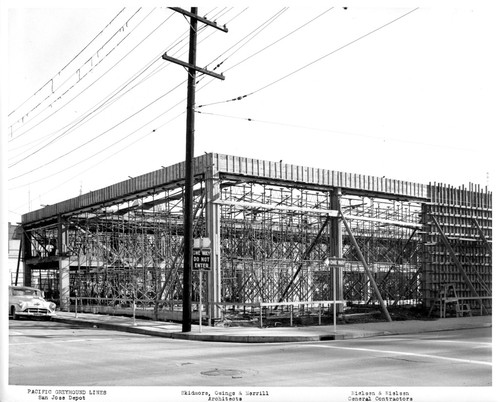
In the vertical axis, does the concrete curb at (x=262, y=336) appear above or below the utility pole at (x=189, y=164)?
below

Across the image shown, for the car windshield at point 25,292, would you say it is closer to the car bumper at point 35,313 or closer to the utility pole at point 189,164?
the car bumper at point 35,313

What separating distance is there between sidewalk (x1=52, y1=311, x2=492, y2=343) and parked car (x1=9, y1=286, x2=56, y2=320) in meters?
1.76

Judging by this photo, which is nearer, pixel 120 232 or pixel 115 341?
pixel 115 341

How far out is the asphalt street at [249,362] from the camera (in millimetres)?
9969

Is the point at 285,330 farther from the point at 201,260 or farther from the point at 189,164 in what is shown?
the point at 189,164

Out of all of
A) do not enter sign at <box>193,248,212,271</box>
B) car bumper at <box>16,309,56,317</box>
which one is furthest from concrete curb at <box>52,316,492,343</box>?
car bumper at <box>16,309,56,317</box>

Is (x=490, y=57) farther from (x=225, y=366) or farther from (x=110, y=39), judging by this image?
(x=110, y=39)

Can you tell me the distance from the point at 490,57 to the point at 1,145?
655cm

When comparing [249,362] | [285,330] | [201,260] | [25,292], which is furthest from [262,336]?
[25,292]

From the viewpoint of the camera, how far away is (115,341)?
16844 mm

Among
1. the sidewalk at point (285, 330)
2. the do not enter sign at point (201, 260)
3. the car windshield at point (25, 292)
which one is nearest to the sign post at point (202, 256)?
the do not enter sign at point (201, 260)

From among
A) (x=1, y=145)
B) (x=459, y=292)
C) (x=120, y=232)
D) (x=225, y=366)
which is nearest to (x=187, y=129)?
(x=225, y=366)

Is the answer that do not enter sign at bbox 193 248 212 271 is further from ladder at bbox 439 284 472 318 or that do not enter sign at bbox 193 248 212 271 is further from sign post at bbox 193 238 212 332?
ladder at bbox 439 284 472 318

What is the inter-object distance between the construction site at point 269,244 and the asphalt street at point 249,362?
4053mm
